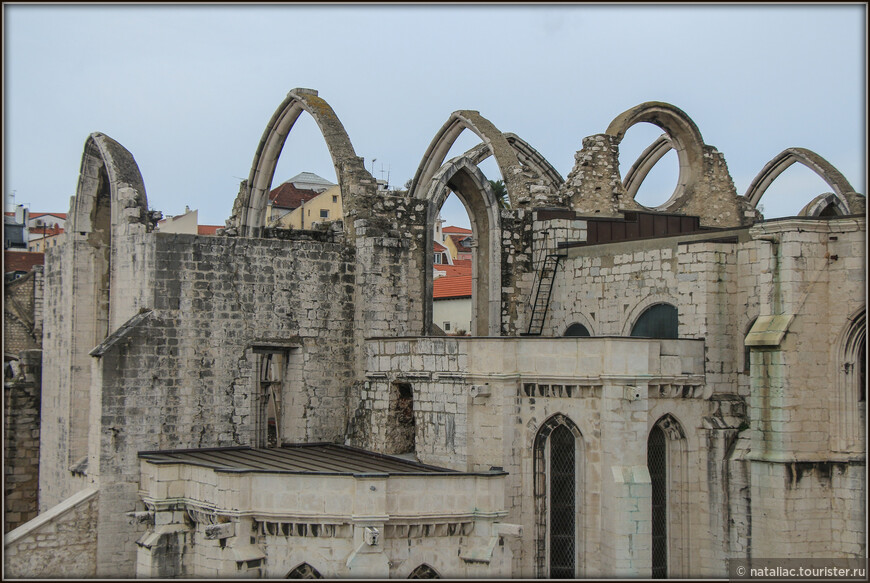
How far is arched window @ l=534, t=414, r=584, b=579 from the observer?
68.7 ft

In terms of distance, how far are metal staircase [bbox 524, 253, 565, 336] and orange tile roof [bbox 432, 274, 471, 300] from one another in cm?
1135

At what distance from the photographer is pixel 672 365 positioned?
68.2ft

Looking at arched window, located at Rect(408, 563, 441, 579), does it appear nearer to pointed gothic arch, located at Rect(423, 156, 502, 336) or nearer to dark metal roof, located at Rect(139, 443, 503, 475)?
dark metal roof, located at Rect(139, 443, 503, 475)

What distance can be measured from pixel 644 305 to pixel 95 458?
11.5 metres

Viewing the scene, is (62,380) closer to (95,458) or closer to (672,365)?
(95,458)

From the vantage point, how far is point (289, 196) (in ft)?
197

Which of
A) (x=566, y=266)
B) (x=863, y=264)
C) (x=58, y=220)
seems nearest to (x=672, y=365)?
(x=863, y=264)

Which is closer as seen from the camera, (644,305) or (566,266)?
(644,305)

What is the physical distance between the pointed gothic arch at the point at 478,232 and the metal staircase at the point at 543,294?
0.85 metres

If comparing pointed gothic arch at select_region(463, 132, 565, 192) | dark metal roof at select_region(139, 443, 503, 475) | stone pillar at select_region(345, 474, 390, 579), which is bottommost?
stone pillar at select_region(345, 474, 390, 579)

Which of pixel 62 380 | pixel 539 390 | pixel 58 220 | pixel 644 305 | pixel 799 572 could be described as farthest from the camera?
pixel 58 220

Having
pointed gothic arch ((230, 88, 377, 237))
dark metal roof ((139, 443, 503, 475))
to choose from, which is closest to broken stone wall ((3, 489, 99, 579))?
dark metal roof ((139, 443, 503, 475))

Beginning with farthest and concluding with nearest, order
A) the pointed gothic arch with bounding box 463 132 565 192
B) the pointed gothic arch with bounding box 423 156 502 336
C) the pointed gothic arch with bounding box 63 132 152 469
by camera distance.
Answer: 1. the pointed gothic arch with bounding box 463 132 565 192
2. the pointed gothic arch with bounding box 423 156 502 336
3. the pointed gothic arch with bounding box 63 132 152 469

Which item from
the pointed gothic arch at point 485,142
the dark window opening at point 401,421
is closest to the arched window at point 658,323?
the pointed gothic arch at point 485,142
